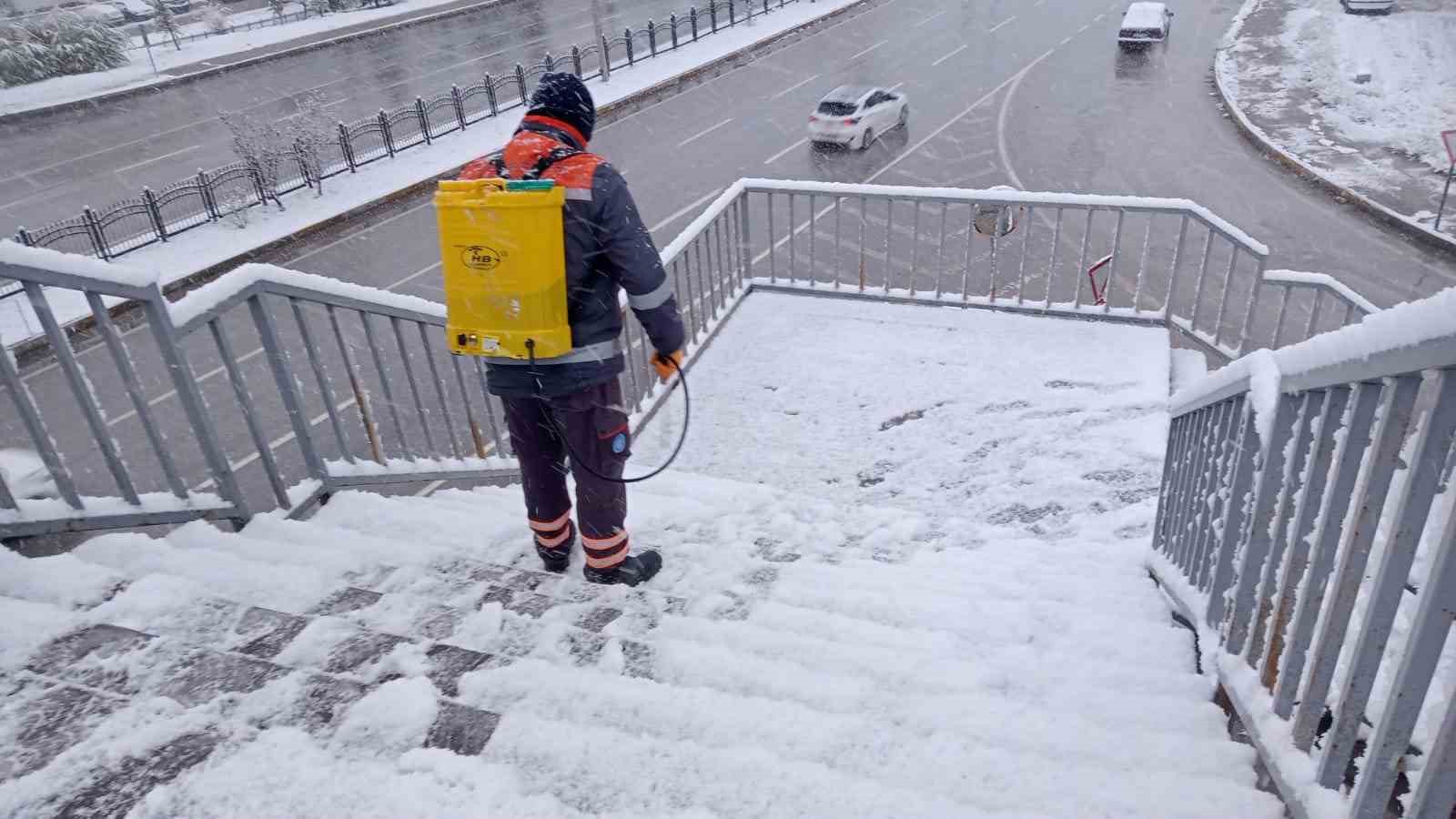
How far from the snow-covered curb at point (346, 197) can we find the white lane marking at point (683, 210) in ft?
16.7

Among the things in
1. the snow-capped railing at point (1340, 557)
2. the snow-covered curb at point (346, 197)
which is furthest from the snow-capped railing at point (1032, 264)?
the snow-covered curb at point (346, 197)

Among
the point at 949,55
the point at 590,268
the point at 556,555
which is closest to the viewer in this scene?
the point at 590,268

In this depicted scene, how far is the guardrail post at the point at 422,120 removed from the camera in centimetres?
1981

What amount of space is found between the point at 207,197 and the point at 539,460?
15757 millimetres

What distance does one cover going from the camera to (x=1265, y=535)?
8.59ft

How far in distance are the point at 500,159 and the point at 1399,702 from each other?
10.8 feet

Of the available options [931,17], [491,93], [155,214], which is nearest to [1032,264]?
[491,93]

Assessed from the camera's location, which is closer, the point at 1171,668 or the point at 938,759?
the point at 938,759

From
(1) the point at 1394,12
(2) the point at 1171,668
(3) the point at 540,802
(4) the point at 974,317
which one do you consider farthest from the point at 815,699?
(1) the point at 1394,12

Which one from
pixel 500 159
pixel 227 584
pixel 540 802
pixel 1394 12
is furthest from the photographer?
pixel 1394 12

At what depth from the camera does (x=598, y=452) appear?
394 centimetres

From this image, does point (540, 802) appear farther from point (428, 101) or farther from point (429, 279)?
point (428, 101)

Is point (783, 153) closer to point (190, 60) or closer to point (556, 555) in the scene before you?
point (556, 555)

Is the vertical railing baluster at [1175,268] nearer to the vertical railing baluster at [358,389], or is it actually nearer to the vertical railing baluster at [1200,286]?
the vertical railing baluster at [1200,286]
